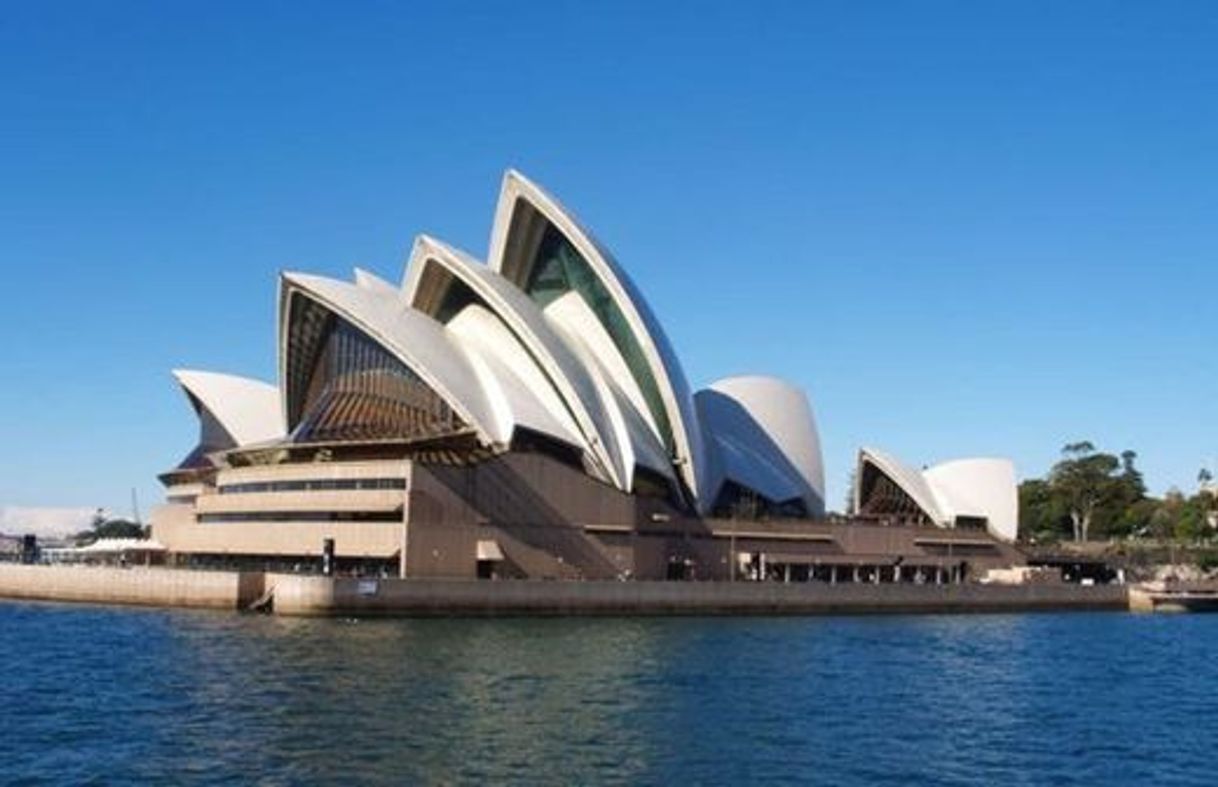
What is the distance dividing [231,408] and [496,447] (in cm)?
2507

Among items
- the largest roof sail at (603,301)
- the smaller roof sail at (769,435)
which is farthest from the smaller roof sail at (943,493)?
the largest roof sail at (603,301)

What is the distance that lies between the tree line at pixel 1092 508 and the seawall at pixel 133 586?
316 ft

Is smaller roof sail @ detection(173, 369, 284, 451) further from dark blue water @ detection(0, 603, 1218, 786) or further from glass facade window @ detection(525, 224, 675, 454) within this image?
dark blue water @ detection(0, 603, 1218, 786)

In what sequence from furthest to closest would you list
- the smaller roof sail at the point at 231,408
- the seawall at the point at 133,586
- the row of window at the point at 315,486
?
the smaller roof sail at the point at 231,408 < the row of window at the point at 315,486 < the seawall at the point at 133,586

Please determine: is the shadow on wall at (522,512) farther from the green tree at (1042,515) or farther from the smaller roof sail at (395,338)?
the green tree at (1042,515)

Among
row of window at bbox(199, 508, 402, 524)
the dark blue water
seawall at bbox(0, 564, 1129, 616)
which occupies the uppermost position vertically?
row of window at bbox(199, 508, 402, 524)

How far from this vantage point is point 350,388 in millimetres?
68875

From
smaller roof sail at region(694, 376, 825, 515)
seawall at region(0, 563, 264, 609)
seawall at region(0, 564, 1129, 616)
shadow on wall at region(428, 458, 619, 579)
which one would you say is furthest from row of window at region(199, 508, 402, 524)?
smaller roof sail at region(694, 376, 825, 515)

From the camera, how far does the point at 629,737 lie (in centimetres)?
2556

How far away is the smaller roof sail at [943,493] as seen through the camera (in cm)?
9125

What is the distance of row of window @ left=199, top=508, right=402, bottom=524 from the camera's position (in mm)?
60969

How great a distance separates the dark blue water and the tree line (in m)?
90.6

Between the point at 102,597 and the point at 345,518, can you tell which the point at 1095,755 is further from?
the point at 102,597

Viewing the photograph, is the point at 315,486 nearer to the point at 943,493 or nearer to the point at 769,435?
the point at 769,435
